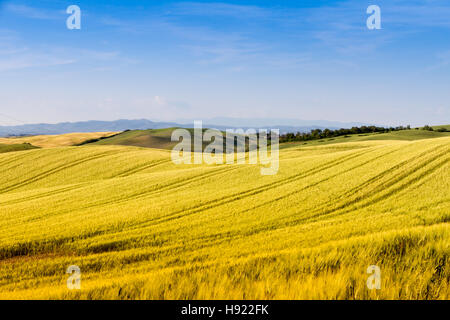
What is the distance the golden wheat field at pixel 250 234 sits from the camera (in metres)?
2.87

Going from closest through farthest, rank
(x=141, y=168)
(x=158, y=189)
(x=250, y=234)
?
(x=250, y=234) < (x=158, y=189) < (x=141, y=168)

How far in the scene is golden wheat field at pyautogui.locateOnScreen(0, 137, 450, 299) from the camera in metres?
2.87

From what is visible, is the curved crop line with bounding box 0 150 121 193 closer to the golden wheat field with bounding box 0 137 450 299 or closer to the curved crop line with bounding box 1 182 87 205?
the curved crop line with bounding box 1 182 87 205

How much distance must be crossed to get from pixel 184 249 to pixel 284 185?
325 inches

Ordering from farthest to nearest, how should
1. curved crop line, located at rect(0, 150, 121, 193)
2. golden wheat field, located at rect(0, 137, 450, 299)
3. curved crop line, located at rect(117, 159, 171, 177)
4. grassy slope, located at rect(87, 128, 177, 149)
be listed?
grassy slope, located at rect(87, 128, 177, 149)
curved crop line, located at rect(117, 159, 171, 177)
curved crop line, located at rect(0, 150, 121, 193)
golden wheat field, located at rect(0, 137, 450, 299)

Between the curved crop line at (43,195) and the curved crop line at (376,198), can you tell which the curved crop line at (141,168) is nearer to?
the curved crop line at (43,195)

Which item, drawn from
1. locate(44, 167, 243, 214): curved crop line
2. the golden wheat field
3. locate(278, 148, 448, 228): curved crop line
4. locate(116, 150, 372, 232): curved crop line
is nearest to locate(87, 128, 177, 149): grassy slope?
locate(44, 167, 243, 214): curved crop line

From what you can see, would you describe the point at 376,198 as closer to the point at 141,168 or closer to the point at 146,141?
the point at 141,168

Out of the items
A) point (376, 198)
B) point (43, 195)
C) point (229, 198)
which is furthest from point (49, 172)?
point (376, 198)

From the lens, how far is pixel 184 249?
277 inches

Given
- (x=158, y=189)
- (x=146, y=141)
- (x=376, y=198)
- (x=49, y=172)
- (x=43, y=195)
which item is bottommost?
(x=43, y=195)

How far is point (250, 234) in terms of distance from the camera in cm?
806

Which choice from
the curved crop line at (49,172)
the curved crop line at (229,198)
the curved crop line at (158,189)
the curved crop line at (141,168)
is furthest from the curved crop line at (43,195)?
the curved crop line at (229,198)

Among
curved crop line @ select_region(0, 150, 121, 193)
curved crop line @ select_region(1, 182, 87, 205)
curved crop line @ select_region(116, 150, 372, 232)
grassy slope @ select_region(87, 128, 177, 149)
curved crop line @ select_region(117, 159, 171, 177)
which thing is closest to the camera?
curved crop line @ select_region(116, 150, 372, 232)
